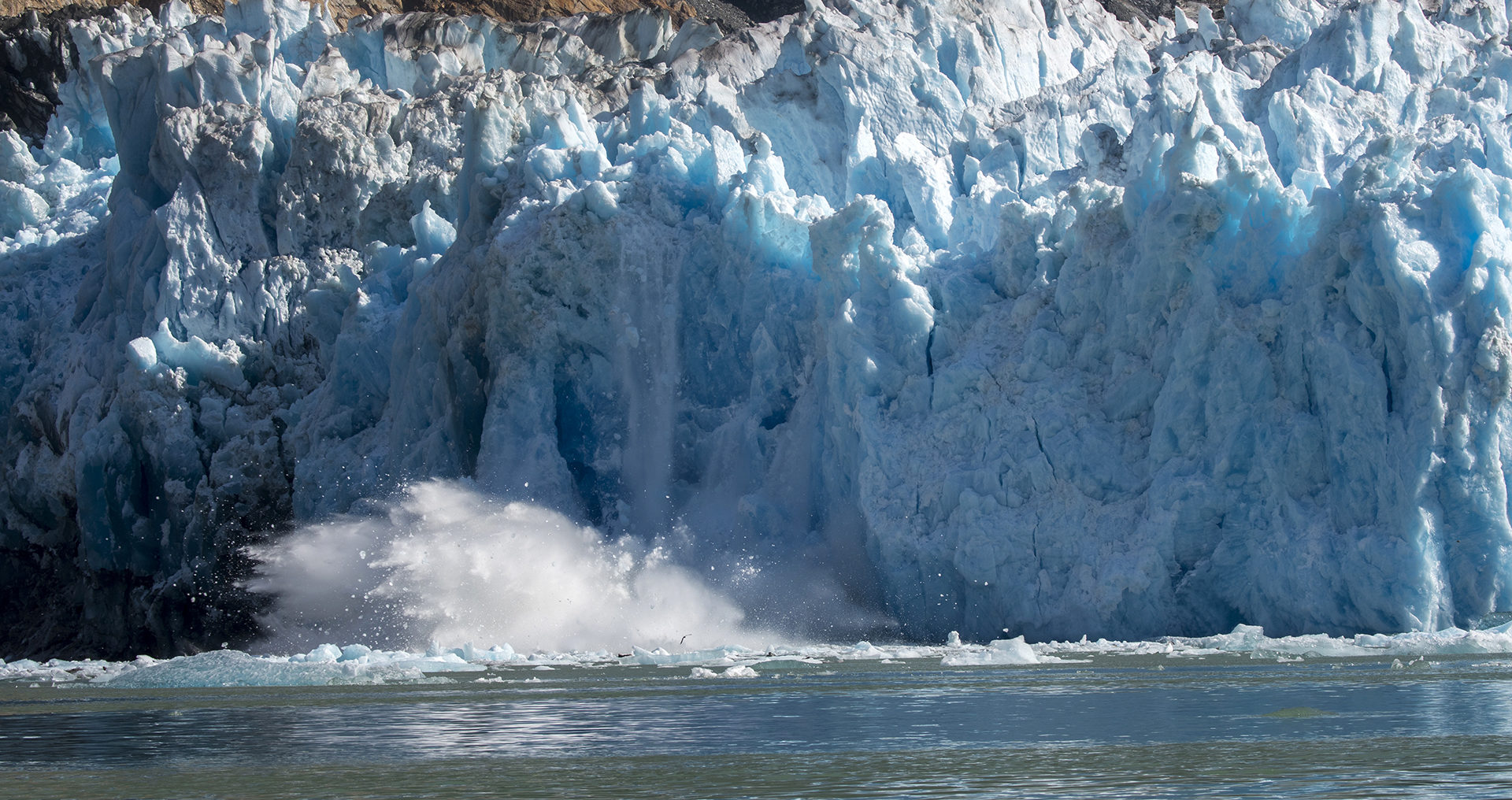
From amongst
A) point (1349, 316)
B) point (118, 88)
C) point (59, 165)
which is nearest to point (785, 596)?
point (1349, 316)

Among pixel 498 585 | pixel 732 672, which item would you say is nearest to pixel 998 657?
pixel 732 672

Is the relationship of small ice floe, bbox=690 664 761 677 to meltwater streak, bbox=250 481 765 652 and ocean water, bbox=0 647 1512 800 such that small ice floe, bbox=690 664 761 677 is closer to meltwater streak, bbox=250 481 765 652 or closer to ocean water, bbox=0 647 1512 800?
ocean water, bbox=0 647 1512 800

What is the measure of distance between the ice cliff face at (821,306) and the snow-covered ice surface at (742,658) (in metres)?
1.56

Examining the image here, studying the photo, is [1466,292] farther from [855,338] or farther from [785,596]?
[785,596]

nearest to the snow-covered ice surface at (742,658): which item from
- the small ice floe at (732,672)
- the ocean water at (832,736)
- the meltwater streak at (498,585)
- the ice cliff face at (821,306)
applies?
the small ice floe at (732,672)

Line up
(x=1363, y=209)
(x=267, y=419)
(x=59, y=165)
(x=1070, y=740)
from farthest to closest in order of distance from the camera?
(x=59, y=165) < (x=267, y=419) < (x=1363, y=209) < (x=1070, y=740)

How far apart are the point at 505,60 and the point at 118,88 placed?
10.2 metres

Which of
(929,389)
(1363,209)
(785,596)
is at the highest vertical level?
(1363,209)

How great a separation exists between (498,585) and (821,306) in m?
6.70

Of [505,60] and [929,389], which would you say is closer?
[929,389]

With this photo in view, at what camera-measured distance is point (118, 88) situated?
36969 millimetres

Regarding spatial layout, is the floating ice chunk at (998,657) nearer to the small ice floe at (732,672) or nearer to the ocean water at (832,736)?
the ocean water at (832,736)

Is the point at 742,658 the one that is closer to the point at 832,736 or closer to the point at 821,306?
the point at 821,306

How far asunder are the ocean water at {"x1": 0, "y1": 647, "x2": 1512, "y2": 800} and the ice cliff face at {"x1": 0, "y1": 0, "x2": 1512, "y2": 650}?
4490 millimetres
